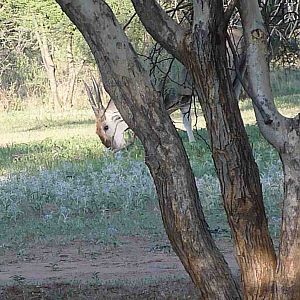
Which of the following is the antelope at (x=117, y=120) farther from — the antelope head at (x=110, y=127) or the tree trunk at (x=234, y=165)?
the tree trunk at (x=234, y=165)

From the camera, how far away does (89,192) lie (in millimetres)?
9977

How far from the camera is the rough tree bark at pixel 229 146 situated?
12.4 feet

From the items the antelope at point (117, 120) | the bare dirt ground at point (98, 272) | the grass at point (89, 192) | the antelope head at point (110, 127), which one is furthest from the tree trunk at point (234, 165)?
the antelope head at point (110, 127)

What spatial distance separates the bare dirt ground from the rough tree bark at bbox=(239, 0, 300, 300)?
1911 millimetres

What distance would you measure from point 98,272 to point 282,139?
3177 millimetres

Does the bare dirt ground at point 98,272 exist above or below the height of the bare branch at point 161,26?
below

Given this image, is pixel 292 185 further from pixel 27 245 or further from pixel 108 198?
pixel 108 198

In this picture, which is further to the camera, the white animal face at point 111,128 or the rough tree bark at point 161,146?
the white animal face at point 111,128

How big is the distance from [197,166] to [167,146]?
7844mm

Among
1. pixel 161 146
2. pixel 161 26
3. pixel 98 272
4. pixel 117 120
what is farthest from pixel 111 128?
pixel 161 146

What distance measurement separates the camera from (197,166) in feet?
→ 38.5

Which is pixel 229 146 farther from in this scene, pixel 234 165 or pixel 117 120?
pixel 117 120

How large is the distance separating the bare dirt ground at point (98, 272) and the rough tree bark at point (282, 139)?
1.91 metres

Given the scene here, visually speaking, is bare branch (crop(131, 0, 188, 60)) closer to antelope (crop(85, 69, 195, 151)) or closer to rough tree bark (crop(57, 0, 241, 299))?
rough tree bark (crop(57, 0, 241, 299))
